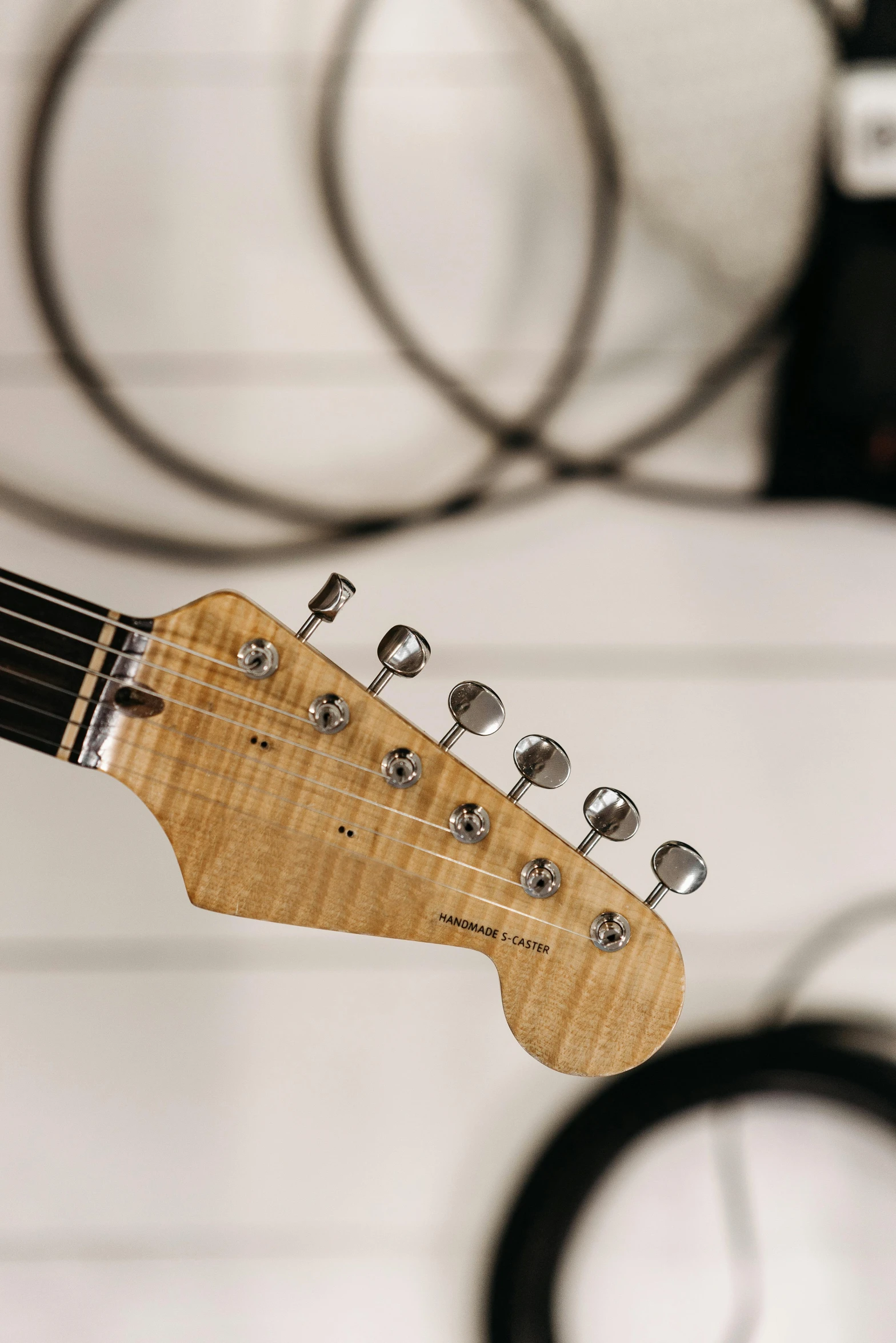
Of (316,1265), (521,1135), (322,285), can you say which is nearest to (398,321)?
(322,285)

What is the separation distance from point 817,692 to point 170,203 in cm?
72

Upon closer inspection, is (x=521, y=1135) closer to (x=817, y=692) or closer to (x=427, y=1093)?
(x=427, y=1093)

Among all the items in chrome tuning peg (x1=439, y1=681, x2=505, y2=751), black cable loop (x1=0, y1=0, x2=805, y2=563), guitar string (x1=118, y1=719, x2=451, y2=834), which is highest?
black cable loop (x1=0, y1=0, x2=805, y2=563)

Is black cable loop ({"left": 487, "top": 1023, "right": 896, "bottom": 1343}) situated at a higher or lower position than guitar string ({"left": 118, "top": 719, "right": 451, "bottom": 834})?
lower

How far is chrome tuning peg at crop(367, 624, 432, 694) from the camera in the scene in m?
0.51

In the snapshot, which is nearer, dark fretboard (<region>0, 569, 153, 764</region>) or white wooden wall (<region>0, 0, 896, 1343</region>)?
dark fretboard (<region>0, 569, 153, 764</region>)

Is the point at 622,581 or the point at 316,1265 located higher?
the point at 622,581

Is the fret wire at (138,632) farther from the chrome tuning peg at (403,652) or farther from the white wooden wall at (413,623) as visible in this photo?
the white wooden wall at (413,623)

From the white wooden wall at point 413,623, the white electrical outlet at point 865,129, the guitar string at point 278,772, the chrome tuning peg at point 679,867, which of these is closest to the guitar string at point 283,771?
the guitar string at point 278,772

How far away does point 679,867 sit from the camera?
1.75 ft

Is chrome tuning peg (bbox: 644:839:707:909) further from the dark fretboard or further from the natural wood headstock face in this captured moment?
the dark fretboard

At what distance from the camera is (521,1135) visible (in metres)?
0.82

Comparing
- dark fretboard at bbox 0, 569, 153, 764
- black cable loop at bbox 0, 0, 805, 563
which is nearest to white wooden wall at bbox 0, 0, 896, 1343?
black cable loop at bbox 0, 0, 805, 563

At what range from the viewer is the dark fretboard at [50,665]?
537mm
